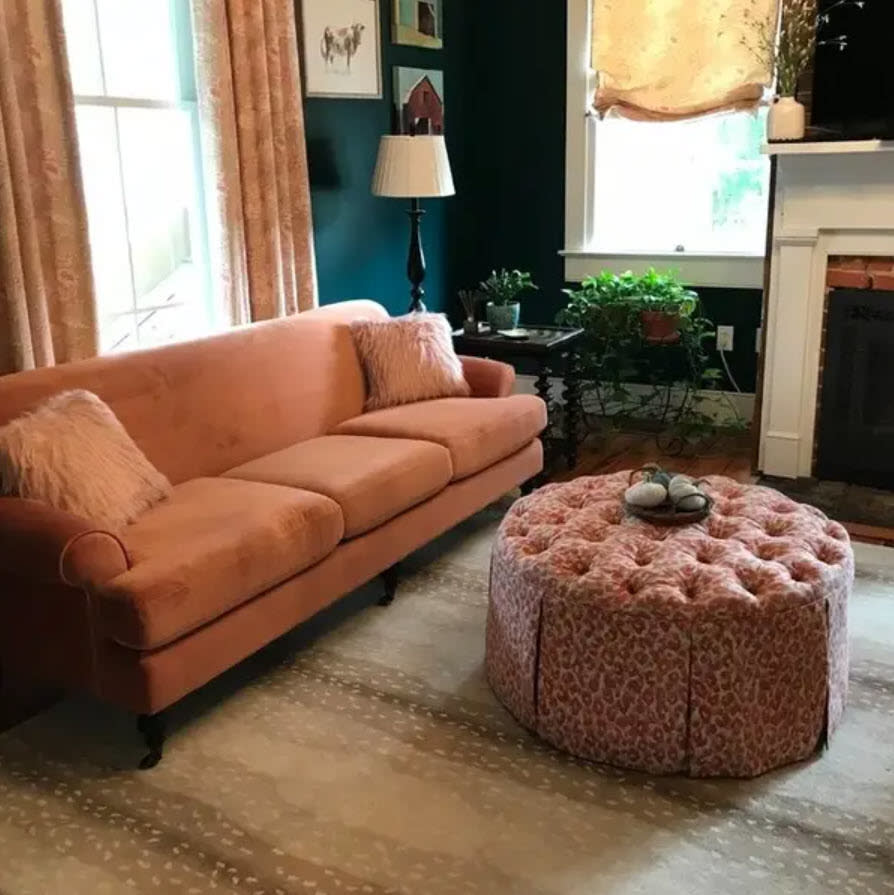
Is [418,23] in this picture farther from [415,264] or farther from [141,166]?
[141,166]

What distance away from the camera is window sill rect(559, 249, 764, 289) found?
4.67m

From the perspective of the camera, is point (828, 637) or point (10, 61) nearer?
point (828, 637)

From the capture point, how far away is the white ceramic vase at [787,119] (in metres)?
3.80

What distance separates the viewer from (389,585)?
3217 mm

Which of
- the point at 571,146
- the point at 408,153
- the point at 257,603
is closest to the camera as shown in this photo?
the point at 257,603

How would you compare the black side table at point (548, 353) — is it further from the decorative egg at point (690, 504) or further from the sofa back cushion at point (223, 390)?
the decorative egg at point (690, 504)

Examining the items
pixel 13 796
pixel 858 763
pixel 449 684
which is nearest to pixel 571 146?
pixel 449 684

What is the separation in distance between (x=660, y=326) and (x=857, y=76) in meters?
1.26

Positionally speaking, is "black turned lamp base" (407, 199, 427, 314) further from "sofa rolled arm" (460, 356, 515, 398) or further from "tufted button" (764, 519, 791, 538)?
"tufted button" (764, 519, 791, 538)

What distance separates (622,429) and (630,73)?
5.52 feet

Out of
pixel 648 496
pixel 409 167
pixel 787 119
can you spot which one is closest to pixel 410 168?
pixel 409 167

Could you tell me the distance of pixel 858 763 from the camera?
2.30 metres

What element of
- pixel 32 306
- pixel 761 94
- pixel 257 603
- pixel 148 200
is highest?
pixel 761 94

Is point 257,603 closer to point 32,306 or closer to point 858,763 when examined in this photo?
point 32,306
